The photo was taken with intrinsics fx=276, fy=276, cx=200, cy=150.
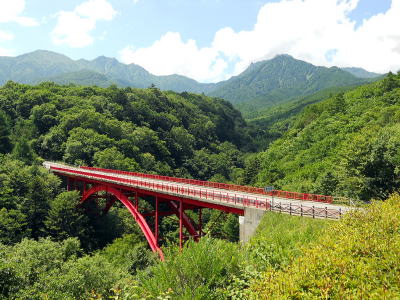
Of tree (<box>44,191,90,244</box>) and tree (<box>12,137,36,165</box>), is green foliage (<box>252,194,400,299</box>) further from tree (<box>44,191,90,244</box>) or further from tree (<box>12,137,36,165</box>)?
tree (<box>12,137,36,165</box>)

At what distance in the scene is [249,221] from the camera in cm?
2320

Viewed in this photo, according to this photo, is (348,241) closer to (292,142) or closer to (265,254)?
(265,254)

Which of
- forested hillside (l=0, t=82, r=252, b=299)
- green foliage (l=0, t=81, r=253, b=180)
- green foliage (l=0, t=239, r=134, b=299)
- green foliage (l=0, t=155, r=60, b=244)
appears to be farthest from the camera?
green foliage (l=0, t=81, r=253, b=180)

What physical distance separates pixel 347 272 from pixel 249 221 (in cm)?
1416

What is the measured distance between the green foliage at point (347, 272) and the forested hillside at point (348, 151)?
1585cm

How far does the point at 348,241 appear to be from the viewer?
11156 mm

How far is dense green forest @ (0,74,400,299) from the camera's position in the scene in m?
10.5

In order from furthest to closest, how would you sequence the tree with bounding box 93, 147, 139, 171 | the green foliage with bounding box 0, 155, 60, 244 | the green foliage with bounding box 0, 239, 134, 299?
the tree with bounding box 93, 147, 139, 171 < the green foliage with bounding box 0, 155, 60, 244 < the green foliage with bounding box 0, 239, 134, 299

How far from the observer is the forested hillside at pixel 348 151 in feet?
89.7

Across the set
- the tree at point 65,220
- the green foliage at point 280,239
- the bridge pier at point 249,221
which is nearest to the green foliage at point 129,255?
the tree at point 65,220

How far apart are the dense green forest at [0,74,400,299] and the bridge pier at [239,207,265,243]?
2.69ft

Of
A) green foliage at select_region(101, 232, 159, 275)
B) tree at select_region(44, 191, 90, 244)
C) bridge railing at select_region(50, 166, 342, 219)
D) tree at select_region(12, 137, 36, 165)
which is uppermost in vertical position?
tree at select_region(12, 137, 36, 165)

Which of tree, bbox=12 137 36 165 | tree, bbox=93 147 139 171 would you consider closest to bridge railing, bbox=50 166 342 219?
tree, bbox=93 147 139 171

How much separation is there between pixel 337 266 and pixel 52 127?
3172 inches
